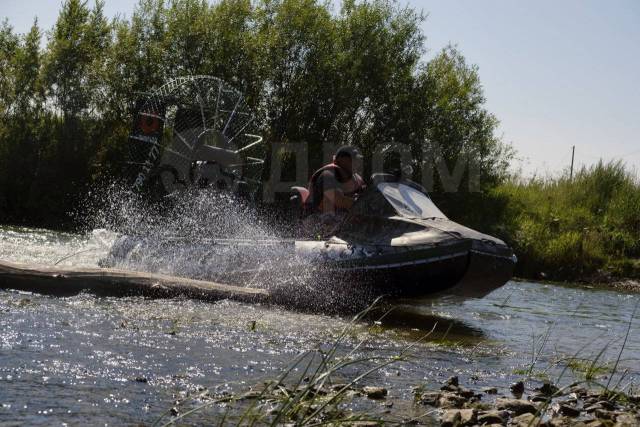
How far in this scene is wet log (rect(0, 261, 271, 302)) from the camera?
842 cm

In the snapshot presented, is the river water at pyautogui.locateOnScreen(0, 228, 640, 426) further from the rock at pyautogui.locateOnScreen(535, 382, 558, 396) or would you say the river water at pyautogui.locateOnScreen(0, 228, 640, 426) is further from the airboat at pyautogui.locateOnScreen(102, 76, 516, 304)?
the airboat at pyautogui.locateOnScreen(102, 76, 516, 304)

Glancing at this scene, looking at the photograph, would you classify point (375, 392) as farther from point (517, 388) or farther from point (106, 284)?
point (106, 284)

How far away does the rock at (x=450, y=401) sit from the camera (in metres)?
5.34

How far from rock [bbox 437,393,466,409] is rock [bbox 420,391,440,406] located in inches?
1.1

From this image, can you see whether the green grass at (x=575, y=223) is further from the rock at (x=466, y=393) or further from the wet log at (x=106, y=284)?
the rock at (x=466, y=393)

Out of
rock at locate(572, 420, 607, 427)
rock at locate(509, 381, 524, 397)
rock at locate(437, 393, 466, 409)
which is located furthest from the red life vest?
rock at locate(572, 420, 607, 427)

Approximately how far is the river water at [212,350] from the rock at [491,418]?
0.41 meters

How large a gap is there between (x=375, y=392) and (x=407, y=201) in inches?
178

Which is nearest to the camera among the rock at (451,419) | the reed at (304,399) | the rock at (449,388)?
the reed at (304,399)

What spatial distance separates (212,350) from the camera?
21.7ft

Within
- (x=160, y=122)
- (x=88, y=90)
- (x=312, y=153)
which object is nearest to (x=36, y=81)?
(x=88, y=90)

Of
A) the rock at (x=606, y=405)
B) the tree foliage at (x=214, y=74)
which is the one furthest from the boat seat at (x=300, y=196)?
the tree foliage at (x=214, y=74)

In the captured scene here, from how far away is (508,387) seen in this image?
6.22 m

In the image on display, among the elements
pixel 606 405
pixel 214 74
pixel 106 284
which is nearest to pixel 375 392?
pixel 606 405
